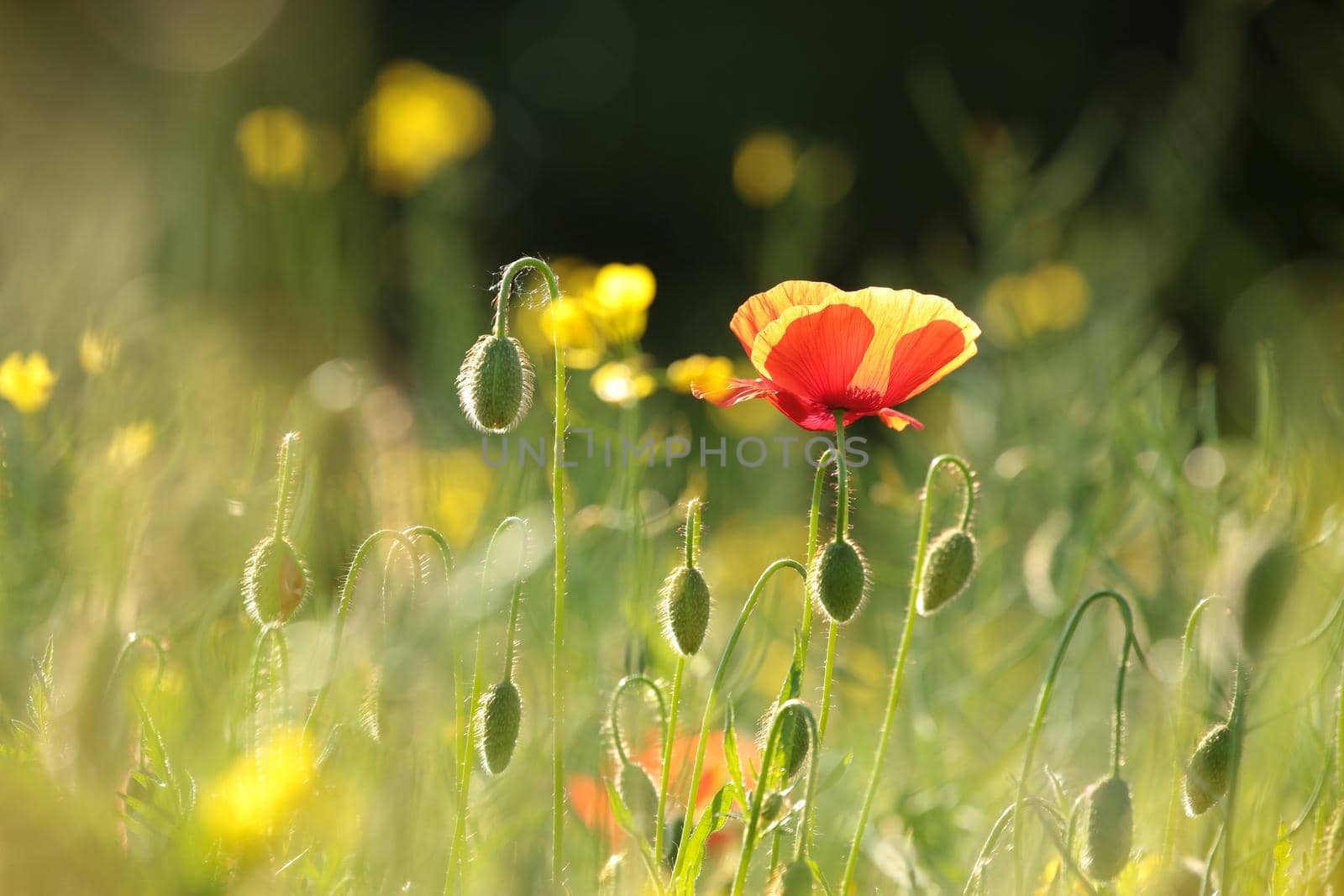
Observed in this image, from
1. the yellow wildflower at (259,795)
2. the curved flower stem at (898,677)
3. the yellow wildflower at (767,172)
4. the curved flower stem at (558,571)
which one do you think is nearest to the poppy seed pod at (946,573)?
the curved flower stem at (898,677)

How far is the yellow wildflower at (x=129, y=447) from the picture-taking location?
1302mm

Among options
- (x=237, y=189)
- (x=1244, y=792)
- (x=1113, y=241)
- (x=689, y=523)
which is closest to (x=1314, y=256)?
(x=1113, y=241)

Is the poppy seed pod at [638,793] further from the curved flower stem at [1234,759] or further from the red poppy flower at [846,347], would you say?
the curved flower stem at [1234,759]

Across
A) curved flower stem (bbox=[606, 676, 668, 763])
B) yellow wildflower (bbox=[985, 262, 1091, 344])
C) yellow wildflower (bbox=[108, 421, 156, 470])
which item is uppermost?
yellow wildflower (bbox=[985, 262, 1091, 344])

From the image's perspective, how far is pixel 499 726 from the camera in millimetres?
893

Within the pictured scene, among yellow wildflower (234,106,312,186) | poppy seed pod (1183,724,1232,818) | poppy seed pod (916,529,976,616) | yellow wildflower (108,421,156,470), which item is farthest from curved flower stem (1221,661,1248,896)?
yellow wildflower (234,106,312,186)

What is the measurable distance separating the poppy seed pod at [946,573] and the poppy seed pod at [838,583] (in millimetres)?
50

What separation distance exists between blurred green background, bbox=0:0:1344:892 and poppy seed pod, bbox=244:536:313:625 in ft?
0.33

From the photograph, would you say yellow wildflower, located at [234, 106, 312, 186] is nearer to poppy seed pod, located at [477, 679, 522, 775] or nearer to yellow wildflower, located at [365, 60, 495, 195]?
yellow wildflower, located at [365, 60, 495, 195]

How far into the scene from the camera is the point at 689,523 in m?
0.92

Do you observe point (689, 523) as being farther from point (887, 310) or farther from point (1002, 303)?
point (1002, 303)

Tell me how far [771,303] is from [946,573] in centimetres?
26

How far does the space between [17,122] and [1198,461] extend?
2865 millimetres

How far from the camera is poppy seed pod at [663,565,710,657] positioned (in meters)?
0.92
